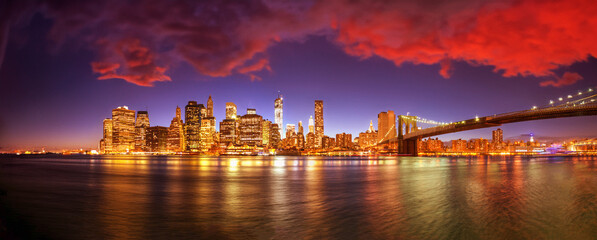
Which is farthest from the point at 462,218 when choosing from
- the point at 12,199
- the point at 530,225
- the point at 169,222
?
the point at 12,199

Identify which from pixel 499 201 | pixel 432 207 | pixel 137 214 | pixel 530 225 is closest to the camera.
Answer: pixel 530 225

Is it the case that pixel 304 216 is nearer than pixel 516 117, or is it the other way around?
pixel 304 216

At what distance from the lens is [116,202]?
1628cm

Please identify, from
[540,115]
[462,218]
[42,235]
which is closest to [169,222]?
[42,235]

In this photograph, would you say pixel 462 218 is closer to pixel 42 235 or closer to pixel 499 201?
pixel 499 201

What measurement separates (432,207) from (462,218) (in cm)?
223

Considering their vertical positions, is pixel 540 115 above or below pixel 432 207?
above

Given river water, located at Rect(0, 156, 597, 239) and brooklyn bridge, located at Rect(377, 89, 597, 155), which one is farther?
brooklyn bridge, located at Rect(377, 89, 597, 155)

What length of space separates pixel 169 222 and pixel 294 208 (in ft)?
16.4

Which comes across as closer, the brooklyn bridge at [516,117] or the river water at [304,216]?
the river water at [304,216]

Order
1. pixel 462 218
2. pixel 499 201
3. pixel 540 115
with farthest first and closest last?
1. pixel 540 115
2. pixel 499 201
3. pixel 462 218

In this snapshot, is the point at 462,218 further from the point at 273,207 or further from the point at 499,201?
the point at 273,207

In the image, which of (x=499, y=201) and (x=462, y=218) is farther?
(x=499, y=201)

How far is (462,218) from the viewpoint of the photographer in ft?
39.9
